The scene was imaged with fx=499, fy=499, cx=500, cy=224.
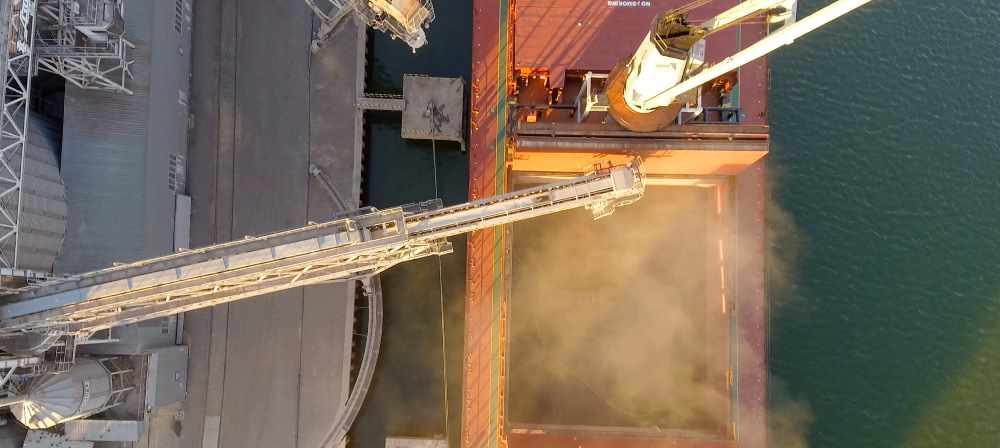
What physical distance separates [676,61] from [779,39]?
3.43 m

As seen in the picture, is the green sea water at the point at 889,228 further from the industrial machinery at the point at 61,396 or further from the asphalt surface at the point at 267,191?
the industrial machinery at the point at 61,396

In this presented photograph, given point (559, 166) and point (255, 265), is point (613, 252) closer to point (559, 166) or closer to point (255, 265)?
point (559, 166)

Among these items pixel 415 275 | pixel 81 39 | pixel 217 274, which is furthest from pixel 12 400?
pixel 415 275

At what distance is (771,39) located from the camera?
14.0m

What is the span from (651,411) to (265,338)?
19.7 m

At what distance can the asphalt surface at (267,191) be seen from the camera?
2489 cm

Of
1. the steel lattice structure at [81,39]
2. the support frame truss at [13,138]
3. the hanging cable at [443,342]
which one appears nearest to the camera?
the support frame truss at [13,138]

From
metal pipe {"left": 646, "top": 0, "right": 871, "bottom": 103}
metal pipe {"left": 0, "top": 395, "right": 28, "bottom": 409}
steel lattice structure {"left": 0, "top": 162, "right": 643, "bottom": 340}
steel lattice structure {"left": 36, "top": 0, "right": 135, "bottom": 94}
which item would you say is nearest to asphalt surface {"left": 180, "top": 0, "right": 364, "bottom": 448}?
steel lattice structure {"left": 36, "top": 0, "right": 135, "bottom": 94}

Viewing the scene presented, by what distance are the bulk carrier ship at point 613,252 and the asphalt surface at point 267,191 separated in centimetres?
769

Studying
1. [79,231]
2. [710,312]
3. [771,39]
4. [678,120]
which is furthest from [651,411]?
[79,231]

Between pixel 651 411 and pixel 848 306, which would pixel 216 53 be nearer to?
pixel 651 411

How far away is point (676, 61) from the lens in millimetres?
16859

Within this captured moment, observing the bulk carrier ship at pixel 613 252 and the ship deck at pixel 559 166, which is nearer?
the bulk carrier ship at pixel 613 252

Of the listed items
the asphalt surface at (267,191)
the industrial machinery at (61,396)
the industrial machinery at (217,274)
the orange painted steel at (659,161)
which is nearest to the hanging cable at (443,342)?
the asphalt surface at (267,191)
